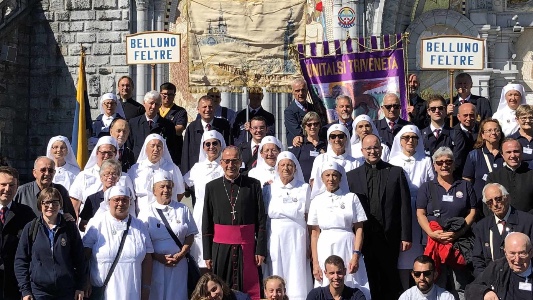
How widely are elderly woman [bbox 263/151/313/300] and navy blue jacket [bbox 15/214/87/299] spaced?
6.88ft

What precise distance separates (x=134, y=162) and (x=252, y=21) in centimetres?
632

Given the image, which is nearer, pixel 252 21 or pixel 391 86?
pixel 391 86

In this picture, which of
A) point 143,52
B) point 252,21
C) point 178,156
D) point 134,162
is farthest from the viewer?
point 252,21

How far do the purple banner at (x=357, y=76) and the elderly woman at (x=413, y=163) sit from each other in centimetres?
209

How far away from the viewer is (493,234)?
34.4 feet

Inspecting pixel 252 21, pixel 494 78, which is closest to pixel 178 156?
pixel 252 21

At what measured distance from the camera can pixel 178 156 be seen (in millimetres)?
13398

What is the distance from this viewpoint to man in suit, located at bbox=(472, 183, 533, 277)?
1045 centimetres

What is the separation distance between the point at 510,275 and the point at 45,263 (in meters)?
4.17

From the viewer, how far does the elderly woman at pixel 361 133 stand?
39.3 ft

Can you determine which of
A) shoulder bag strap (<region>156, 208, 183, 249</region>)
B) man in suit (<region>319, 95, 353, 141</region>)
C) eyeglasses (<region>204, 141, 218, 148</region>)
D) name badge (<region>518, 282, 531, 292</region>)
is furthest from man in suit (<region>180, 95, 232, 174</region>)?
name badge (<region>518, 282, 531, 292</region>)

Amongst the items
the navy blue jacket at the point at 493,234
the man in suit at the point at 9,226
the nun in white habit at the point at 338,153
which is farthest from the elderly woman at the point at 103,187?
the navy blue jacket at the point at 493,234

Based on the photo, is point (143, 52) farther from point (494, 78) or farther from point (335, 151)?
point (494, 78)

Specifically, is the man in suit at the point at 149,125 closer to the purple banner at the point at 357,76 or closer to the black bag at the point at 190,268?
the purple banner at the point at 357,76
